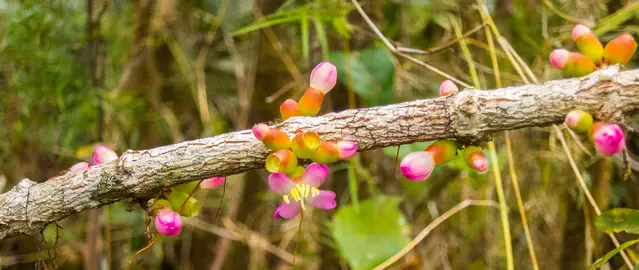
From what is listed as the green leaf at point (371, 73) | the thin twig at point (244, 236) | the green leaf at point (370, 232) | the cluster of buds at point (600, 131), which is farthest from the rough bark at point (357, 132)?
the thin twig at point (244, 236)

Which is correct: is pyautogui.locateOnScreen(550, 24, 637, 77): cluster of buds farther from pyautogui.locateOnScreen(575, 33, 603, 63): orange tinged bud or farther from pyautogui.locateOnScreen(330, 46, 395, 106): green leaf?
pyautogui.locateOnScreen(330, 46, 395, 106): green leaf

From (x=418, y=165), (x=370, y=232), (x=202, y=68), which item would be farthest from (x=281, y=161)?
(x=202, y=68)

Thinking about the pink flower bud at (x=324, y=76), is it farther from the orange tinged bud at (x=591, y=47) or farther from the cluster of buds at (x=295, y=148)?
the orange tinged bud at (x=591, y=47)

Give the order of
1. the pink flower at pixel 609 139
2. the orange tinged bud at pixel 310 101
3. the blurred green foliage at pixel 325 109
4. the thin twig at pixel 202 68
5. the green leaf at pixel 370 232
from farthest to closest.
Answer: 1. the thin twig at pixel 202 68
2. the blurred green foliage at pixel 325 109
3. the green leaf at pixel 370 232
4. the orange tinged bud at pixel 310 101
5. the pink flower at pixel 609 139

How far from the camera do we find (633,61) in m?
1.03

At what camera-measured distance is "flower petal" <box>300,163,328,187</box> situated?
1.59 feet

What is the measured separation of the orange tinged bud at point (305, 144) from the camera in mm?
469

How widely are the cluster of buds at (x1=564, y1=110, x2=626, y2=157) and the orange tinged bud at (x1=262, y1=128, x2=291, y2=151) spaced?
0.23 metres

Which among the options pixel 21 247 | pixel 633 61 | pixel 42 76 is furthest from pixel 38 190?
pixel 633 61

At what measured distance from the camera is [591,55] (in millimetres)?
491

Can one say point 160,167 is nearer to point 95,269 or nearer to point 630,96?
point 630,96

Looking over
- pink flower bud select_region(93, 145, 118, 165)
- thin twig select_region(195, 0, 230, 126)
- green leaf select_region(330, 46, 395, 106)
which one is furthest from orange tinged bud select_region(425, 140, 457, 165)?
thin twig select_region(195, 0, 230, 126)

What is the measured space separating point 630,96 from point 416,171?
0.18 metres

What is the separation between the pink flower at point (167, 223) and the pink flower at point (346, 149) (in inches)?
7.1
